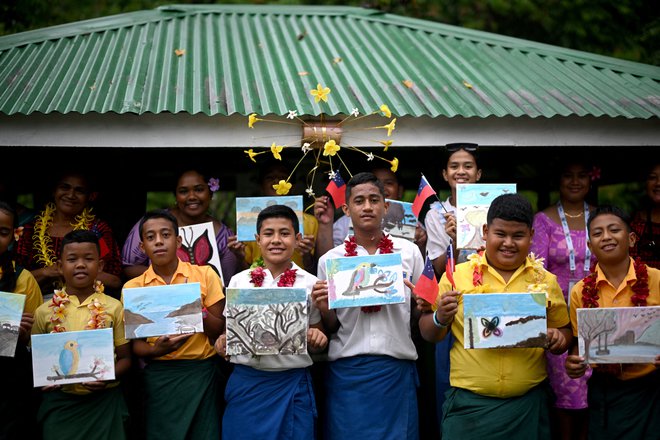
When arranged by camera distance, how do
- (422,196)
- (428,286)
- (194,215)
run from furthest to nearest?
(194,215) < (422,196) < (428,286)

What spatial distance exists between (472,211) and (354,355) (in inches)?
51.7

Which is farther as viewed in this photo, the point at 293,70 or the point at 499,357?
the point at 293,70

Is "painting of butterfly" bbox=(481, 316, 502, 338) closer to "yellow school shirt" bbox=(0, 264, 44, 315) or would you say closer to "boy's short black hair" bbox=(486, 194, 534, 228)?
"boy's short black hair" bbox=(486, 194, 534, 228)

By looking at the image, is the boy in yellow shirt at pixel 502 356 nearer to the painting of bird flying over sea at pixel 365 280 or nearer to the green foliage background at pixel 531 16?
the painting of bird flying over sea at pixel 365 280

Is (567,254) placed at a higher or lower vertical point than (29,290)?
higher

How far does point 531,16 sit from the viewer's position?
38.7 ft

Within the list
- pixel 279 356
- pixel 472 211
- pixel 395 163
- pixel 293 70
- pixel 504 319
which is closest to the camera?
pixel 504 319

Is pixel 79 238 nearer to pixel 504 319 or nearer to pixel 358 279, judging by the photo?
pixel 358 279

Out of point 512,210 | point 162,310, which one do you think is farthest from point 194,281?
point 512,210

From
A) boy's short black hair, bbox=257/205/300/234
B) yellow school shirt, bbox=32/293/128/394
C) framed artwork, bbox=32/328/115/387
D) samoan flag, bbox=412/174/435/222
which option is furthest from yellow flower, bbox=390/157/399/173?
framed artwork, bbox=32/328/115/387

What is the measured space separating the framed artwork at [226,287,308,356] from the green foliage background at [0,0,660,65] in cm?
865

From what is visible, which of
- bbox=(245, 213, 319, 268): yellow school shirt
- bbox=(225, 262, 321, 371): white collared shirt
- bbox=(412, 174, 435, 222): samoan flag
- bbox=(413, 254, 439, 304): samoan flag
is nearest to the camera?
bbox=(413, 254, 439, 304): samoan flag

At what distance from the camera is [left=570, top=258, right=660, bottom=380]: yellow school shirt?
3.97 meters

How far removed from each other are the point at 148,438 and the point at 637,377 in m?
3.22
